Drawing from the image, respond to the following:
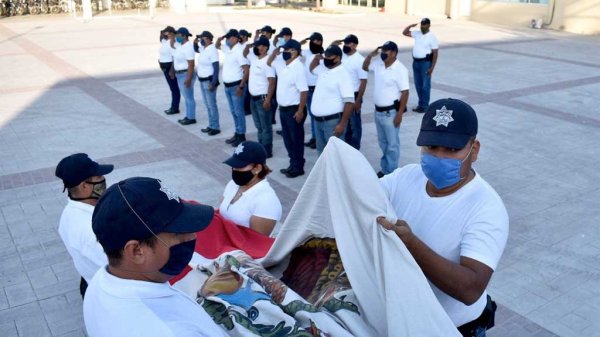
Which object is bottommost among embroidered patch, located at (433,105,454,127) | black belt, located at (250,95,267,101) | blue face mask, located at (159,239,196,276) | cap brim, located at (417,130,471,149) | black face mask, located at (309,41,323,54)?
black belt, located at (250,95,267,101)

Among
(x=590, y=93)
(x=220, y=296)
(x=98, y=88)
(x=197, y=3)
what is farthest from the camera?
(x=197, y=3)

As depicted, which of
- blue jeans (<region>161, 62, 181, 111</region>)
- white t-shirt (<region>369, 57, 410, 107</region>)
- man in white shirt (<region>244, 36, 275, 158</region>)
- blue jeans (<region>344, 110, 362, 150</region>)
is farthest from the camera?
blue jeans (<region>161, 62, 181, 111</region>)

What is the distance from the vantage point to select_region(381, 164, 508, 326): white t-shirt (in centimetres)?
241

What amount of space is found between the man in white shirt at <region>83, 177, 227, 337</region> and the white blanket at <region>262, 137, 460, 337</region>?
0.84 metres

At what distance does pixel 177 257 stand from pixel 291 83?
5.87m

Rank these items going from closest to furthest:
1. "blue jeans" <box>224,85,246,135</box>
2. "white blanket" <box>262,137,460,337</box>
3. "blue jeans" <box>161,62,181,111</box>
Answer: "white blanket" <box>262,137,460,337</box>, "blue jeans" <box>224,85,246,135</box>, "blue jeans" <box>161,62,181,111</box>

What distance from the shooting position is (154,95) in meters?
12.9

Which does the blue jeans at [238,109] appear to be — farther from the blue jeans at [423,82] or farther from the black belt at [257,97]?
the blue jeans at [423,82]

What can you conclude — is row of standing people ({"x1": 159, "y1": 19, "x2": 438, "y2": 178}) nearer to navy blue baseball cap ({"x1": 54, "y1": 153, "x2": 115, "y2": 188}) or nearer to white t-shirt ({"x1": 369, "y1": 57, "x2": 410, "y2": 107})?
white t-shirt ({"x1": 369, "y1": 57, "x2": 410, "y2": 107})

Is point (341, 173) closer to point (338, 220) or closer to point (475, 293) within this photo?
point (338, 220)

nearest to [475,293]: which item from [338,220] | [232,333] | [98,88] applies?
[338,220]

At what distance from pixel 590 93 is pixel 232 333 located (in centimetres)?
1251

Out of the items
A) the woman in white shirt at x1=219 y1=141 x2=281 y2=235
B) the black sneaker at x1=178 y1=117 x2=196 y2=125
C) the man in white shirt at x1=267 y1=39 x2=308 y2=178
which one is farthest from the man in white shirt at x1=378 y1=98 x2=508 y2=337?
the black sneaker at x1=178 y1=117 x2=196 y2=125

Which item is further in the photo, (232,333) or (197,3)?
(197,3)
